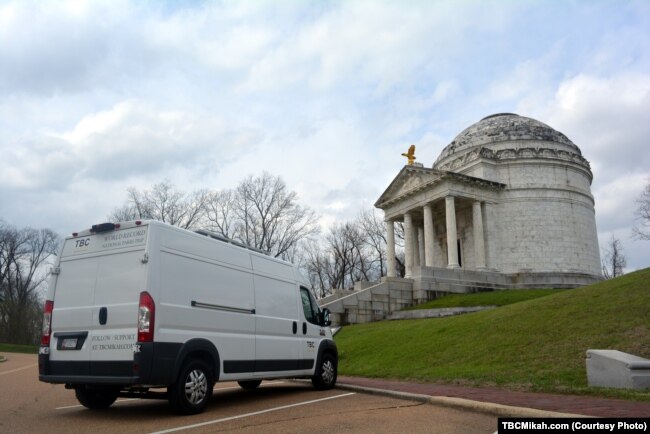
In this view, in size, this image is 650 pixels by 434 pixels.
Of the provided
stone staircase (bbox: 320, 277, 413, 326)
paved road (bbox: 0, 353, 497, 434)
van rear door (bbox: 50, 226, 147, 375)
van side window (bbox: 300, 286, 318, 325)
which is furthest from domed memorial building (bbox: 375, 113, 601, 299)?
van rear door (bbox: 50, 226, 147, 375)

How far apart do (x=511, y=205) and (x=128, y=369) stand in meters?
37.4

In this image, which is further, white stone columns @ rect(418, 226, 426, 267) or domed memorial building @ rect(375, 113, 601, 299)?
white stone columns @ rect(418, 226, 426, 267)

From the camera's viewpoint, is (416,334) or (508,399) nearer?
(508,399)

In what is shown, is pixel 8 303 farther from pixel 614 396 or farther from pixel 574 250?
pixel 614 396

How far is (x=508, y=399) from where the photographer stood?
27.2 feet

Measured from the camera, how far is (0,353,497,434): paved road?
663 centimetres

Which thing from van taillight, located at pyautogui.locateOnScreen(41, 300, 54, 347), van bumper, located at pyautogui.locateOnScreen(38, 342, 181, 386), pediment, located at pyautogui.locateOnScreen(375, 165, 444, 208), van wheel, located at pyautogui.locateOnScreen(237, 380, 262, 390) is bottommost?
van wheel, located at pyautogui.locateOnScreen(237, 380, 262, 390)

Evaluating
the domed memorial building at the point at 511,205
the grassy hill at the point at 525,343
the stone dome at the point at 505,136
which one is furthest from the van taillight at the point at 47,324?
the stone dome at the point at 505,136

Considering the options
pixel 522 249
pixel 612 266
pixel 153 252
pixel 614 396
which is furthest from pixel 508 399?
pixel 612 266

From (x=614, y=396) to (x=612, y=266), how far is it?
79812 mm

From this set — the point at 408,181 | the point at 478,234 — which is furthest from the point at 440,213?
the point at 478,234

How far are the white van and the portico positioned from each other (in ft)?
90.4

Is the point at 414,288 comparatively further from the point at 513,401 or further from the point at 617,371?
the point at 513,401

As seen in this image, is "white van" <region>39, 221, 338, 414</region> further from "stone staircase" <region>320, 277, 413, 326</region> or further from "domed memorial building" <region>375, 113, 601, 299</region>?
"domed memorial building" <region>375, 113, 601, 299</region>
